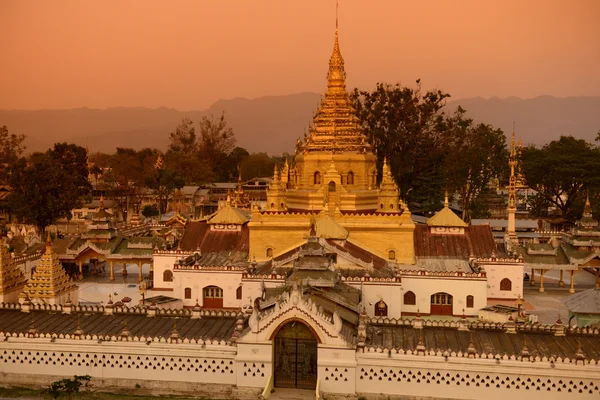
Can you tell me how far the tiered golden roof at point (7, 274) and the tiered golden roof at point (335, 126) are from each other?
14.3m

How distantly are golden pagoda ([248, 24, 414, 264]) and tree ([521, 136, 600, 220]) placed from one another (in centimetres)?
2165

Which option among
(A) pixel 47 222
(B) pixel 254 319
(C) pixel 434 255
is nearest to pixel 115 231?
(A) pixel 47 222

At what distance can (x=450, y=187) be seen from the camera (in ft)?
156

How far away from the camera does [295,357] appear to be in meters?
17.3

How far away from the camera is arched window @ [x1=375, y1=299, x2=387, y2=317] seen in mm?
23906

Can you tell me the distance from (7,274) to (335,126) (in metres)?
16.2

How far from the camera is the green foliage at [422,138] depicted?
→ 47938 mm

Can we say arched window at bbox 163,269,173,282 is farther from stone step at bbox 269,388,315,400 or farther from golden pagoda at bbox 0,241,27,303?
stone step at bbox 269,388,315,400

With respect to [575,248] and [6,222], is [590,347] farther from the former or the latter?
[6,222]

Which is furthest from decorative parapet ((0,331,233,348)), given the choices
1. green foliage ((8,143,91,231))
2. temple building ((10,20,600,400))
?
green foliage ((8,143,91,231))

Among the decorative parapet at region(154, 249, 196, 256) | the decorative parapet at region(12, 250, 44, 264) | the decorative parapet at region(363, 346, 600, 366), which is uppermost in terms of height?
the decorative parapet at region(154, 249, 196, 256)

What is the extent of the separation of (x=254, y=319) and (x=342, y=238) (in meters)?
9.45

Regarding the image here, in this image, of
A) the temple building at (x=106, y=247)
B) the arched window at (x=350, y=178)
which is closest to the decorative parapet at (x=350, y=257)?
the arched window at (x=350, y=178)

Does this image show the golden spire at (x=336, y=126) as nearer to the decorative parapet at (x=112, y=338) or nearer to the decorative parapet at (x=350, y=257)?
the decorative parapet at (x=350, y=257)
